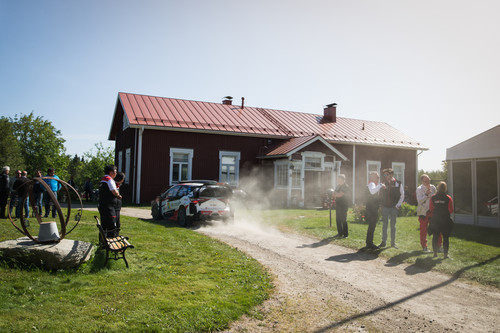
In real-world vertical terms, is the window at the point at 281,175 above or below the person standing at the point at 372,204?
above

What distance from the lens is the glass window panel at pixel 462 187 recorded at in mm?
15203

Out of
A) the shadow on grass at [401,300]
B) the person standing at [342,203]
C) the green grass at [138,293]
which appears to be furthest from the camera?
the person standing at [342,203]

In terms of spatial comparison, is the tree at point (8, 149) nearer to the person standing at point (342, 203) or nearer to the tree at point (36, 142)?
the tree at point (36, 142)

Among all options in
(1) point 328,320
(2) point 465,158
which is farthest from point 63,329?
(2) point 465,158

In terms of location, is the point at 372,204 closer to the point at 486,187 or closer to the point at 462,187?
the point at 486,187

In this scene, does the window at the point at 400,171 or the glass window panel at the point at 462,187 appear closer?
the glass window panel at the point at 462,187

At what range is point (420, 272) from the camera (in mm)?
7492

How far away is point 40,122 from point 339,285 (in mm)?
64121

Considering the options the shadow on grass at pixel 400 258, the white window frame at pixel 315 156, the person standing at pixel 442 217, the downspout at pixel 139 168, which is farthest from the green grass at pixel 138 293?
the white window frame at pixel 315 156

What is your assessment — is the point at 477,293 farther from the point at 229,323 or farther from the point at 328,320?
the point at 229,323

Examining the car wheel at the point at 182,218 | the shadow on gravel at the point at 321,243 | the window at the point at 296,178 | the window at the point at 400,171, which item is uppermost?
the window at the point at 400,171

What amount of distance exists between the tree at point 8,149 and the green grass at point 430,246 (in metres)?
42.3

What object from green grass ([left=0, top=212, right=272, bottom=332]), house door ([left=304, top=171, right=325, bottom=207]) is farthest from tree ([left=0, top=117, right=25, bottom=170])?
green grass ([left=0, top=212, right=272, bottom=332])

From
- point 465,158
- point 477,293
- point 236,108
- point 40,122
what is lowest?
point 477,293
